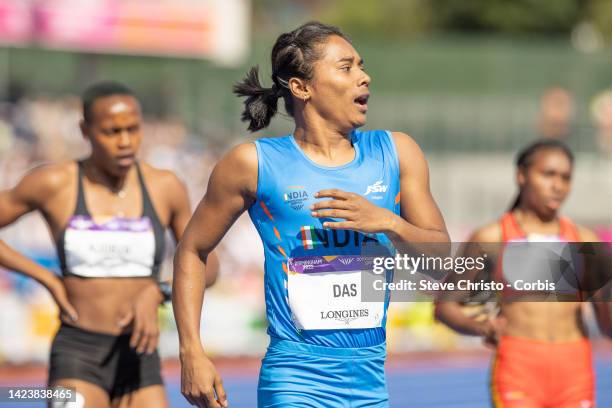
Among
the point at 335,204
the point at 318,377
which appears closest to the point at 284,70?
the point at 335,204

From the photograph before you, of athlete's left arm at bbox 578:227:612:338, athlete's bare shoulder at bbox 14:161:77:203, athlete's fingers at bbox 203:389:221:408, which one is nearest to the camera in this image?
athlete's fingers at bbox 203:389:221:408

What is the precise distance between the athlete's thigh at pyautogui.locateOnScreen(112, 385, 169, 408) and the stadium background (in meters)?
5.72

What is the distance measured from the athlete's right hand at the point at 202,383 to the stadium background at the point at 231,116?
7.25m

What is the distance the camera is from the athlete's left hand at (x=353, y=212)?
383 centimetres

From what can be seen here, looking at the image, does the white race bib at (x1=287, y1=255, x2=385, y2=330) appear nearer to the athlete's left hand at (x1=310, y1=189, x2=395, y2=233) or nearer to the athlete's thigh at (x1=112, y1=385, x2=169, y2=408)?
the athlete's left hand at (x1=310, y1=189, x2=395, y2=233)

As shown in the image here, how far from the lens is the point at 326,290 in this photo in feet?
13.7

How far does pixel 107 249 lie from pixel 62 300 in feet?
1.17

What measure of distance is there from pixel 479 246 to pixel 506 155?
21.5 meters

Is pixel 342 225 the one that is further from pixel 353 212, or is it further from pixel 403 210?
pixel 403 210

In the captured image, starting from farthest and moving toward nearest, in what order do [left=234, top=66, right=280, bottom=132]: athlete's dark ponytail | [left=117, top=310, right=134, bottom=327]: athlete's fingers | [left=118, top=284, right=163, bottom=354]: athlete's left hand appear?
1. [left=117, top=310, right=134, bottom=327]: athlete's fingers
2. [left=118, top=284, right=163, bottom=354]: athlete's left hand
3. [left=234, top=66, right=280, bottom=132]: athlete's dark ponytail

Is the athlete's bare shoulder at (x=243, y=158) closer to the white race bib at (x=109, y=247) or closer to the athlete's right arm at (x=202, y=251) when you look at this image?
the athlete's right arm at (x=202, y=251)

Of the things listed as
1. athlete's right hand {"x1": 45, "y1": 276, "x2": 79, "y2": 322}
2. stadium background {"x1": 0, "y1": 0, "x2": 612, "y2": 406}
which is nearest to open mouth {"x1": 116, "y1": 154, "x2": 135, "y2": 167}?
athlete's right hand {"x1": 45, "y1": 276, "x2": 79, "y2": 322}

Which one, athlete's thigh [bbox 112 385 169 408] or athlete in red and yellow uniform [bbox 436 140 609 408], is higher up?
athlete in red and yellow uniform [bbox 436 140 609 408]

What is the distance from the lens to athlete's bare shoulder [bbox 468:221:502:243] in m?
5.95
